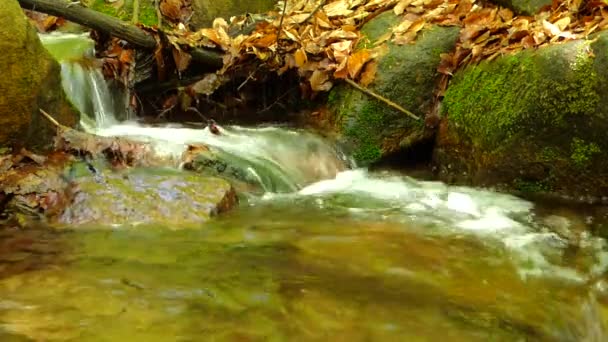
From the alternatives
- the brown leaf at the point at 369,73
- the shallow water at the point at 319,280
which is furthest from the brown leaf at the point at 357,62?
the shallow water at the point at 319,280

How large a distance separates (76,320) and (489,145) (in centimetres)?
339

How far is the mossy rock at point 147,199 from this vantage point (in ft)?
11.9

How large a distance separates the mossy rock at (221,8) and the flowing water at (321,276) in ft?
12.8

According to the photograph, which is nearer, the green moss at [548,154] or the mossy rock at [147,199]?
the mossy rock at [147,199]

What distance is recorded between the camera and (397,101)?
559 centimetres

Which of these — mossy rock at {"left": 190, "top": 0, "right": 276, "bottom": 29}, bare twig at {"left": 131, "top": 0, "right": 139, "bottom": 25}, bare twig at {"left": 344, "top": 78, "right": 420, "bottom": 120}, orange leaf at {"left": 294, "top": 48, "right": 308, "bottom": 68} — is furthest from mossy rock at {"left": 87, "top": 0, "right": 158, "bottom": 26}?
bare twig at {"left": 344, "top": 78, "right": 420, "bottom": 120}

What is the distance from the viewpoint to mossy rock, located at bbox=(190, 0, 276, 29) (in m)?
7.59

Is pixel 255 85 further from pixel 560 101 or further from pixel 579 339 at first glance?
pixel 579 339

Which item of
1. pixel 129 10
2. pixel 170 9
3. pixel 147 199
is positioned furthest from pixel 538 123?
pixel 129 10

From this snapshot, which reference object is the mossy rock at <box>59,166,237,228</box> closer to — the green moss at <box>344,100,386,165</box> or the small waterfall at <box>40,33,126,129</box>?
the small waterfall at <box>40,33,126,129</box>

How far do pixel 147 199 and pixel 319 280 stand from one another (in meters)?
1.54

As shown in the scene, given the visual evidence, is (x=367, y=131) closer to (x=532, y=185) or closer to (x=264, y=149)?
(x=264, y=149)

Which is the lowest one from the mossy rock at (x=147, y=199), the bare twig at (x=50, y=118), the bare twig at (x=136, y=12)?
the mossy rock at (x=147, y=199)

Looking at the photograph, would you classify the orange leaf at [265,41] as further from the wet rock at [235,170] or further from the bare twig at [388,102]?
the wet rock at [235,170]
